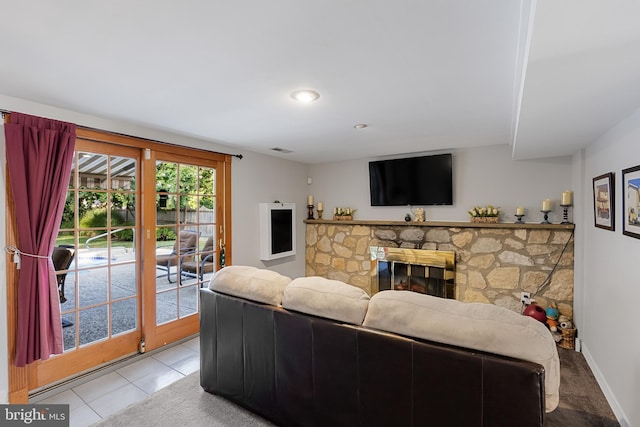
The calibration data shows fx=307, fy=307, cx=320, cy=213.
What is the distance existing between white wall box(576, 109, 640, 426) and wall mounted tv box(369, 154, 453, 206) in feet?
4.60

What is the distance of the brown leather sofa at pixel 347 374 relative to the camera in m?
1.12

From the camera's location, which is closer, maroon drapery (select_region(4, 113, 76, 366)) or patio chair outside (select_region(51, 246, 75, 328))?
maroon drapery (select_region(4, 113, 76, 366))

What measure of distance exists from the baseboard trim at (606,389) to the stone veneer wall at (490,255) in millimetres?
545

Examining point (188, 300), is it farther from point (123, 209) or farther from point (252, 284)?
point (252, 284)

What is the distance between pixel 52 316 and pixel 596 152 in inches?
175

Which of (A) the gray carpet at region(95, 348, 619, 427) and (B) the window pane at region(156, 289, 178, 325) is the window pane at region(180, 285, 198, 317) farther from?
(A) the gray carpet at region(95, 348, 619, 427)

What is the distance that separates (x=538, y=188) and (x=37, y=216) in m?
4.68

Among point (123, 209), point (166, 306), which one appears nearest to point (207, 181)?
point (123, 209)

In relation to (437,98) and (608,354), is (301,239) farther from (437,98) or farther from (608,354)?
(608,354)

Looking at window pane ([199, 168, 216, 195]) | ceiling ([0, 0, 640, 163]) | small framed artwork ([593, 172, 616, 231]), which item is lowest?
small framed artwork ([593, 172, 616, 231])

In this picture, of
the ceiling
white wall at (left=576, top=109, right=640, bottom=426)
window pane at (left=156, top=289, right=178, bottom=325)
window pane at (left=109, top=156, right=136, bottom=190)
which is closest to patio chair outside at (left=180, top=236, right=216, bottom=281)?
window pane at (left=156, top=289, right=178, bottom=325)

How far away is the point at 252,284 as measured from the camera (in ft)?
6.31

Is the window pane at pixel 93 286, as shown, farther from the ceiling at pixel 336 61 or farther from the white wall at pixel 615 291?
the white wall at pixel 615 291

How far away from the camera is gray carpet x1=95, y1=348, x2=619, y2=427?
6.48 ft
